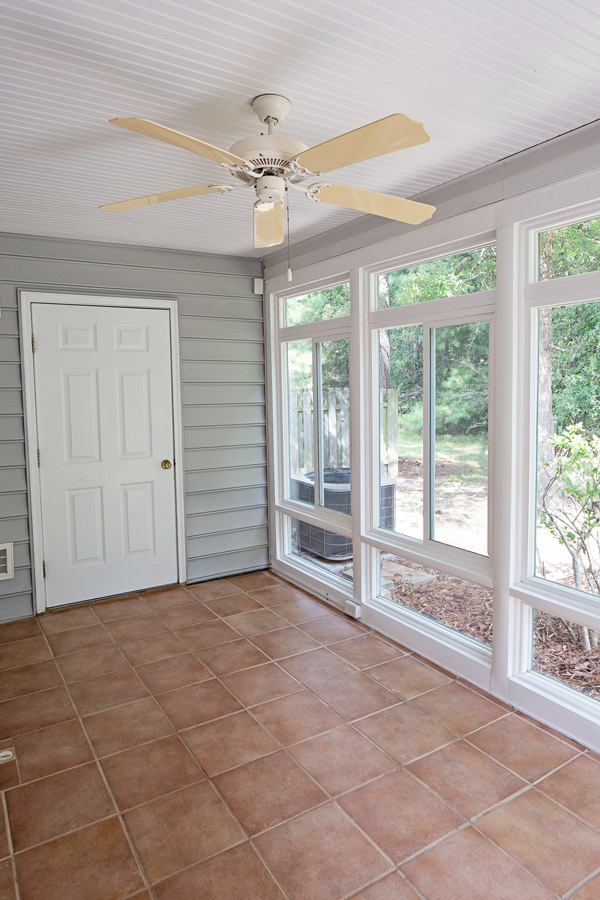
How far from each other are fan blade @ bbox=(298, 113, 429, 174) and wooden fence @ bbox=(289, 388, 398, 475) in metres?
1.90

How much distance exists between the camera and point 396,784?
2.23 metres

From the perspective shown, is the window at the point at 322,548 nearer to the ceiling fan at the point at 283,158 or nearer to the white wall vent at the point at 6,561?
the white wall vent at the point at 6,561

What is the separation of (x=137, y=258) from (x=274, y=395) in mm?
1439

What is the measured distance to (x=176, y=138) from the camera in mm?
1578

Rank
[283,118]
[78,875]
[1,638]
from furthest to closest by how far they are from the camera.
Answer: [1,638], [283,118], [78,875]

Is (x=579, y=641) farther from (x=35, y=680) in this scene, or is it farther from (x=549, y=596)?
(x=35, y=680)

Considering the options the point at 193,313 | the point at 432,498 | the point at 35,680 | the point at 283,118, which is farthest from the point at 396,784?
the point at 193,313

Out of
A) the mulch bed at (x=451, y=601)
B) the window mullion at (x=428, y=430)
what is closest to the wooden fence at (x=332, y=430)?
the window mullion at (x=428, y=430)

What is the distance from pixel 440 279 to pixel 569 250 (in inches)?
30.0

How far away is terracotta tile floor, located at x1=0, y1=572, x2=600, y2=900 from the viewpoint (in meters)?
1.83

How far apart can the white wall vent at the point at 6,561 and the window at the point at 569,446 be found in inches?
128

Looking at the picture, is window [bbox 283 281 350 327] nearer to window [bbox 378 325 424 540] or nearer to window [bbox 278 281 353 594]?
window [bbox 278 281 353 594]

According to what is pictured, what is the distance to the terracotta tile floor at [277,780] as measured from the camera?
1834 millimetres

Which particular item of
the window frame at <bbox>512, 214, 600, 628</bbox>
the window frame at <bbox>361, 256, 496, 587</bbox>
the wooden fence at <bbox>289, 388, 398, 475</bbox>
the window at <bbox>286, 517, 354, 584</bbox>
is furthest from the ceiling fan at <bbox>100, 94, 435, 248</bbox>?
the window at <bbox>286, 517, 354, 584</bbox>
